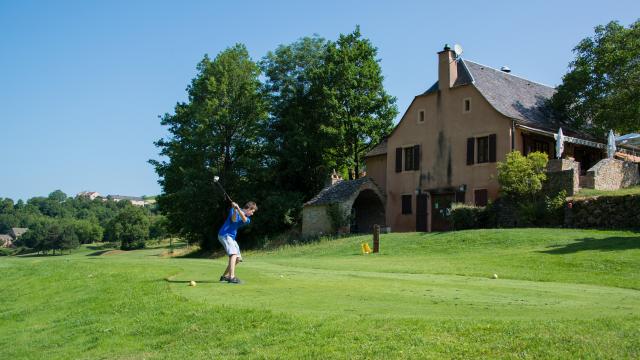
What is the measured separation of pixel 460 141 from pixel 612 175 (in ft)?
28.8

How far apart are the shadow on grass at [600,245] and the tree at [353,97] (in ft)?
80.5

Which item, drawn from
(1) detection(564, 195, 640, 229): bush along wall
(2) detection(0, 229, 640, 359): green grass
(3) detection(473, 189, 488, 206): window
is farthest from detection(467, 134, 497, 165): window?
(2) detection(0, 229, 640, 359): green grass

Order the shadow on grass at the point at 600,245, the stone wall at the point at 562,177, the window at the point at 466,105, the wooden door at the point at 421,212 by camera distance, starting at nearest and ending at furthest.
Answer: the shadow on grass at the point at 600,245 → the stone wall at the point at 562,177 → the window at the point at 466,105 → the wooden door at the point at 421,212

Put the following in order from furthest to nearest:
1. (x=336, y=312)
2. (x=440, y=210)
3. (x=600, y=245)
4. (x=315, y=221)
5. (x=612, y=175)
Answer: (x=315, y=221)
(x=440, y=210)
(x=612, y=175)
(x=600, y=245)
(x=336, y=312)

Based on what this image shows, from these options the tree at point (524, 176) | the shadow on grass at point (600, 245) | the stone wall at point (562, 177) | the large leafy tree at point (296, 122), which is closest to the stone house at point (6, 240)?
the large leafy tree at point (296, 122)

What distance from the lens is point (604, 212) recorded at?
2847cm

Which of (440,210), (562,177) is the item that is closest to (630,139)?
(562,177)

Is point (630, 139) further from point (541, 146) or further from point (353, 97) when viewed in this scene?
point (353, 97)

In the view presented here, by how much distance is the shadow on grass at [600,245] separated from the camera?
21953 mm

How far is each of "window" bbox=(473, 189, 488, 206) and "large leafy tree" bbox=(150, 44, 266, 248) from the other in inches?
729

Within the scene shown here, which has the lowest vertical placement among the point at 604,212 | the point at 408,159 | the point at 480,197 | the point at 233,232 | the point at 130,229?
the point at 130,229

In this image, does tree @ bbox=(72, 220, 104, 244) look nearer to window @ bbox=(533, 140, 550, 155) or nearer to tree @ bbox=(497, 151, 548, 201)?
window @ bbox=(533, 140, 550, 155)

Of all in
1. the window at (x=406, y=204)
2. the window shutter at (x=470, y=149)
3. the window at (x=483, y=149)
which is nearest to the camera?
the window at (x=483, y=149)

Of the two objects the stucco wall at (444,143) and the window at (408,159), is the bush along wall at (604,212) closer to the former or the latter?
the stucco wall at (444,143)
